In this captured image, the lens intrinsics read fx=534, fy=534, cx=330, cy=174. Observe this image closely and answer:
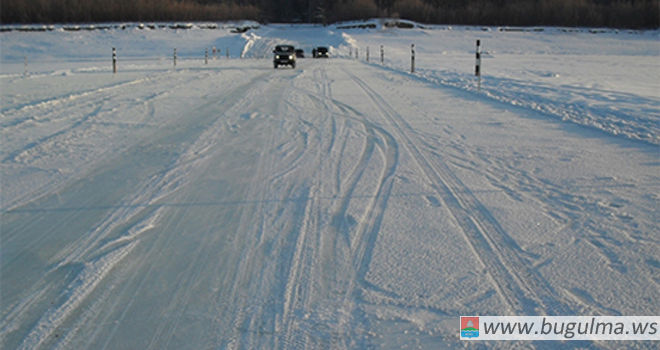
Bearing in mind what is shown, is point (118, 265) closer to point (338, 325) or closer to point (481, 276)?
point (338, 325)

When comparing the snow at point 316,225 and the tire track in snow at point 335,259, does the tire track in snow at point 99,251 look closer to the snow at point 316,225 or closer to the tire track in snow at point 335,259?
the snow at point 316,225

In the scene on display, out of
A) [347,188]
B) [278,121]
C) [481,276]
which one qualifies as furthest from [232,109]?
[481,276]

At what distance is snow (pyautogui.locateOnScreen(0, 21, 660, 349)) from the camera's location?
3076 mm

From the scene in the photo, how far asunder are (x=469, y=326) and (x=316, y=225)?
6.02 feet

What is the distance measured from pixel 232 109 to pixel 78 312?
27.6 feet

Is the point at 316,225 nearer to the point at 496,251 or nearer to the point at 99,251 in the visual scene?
the point at 496,251

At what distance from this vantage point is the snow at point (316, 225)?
3076 mm

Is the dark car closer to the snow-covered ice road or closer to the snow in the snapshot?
the snow

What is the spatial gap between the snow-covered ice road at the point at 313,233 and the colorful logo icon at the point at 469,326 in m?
0.05

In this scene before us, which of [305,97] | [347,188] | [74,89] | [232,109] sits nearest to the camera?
[347,188]

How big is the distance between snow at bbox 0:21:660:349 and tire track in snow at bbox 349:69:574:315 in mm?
17

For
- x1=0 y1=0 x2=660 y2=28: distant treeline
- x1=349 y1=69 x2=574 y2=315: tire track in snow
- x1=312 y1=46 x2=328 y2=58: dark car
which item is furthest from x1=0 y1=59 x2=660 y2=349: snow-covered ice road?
x1=0 y1=0 x2=660 y2=28: distant treeline

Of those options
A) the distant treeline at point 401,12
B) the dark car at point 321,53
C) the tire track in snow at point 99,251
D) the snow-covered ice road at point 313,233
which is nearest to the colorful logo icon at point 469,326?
the snow-covered ice road at point 313,233

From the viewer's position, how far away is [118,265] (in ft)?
12.3
